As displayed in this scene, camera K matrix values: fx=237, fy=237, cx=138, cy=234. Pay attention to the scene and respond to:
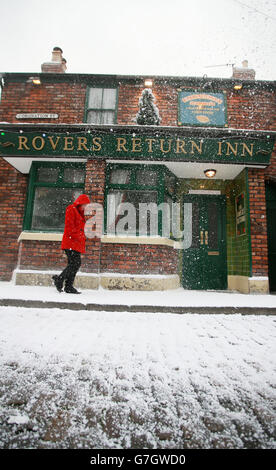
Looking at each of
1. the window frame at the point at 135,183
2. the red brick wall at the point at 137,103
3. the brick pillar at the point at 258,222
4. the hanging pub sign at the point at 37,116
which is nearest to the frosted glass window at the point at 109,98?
the red brick wall at the point at 137,103

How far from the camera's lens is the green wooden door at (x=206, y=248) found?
7.25 m

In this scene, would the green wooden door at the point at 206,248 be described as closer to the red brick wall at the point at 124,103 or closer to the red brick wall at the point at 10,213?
the red brick wall at the point at 124,103

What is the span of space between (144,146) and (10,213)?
4.34 m

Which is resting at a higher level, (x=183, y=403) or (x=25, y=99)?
(x=25, y=99)

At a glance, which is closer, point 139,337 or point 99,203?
point 139,337

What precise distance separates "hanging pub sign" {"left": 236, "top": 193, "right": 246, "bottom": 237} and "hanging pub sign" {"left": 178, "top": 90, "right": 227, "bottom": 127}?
241 centimetres

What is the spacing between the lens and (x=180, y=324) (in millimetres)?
3271

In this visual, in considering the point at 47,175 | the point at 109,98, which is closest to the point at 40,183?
the point at 47,175

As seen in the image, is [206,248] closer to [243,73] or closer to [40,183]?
[40,183]

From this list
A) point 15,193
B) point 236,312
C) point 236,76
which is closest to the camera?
point 236,312

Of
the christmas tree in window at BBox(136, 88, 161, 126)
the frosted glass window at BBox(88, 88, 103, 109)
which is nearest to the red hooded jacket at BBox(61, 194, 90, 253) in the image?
the christmas tree in window at BBox(136, 88, 161, 126)

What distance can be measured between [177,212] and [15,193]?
194 inches
